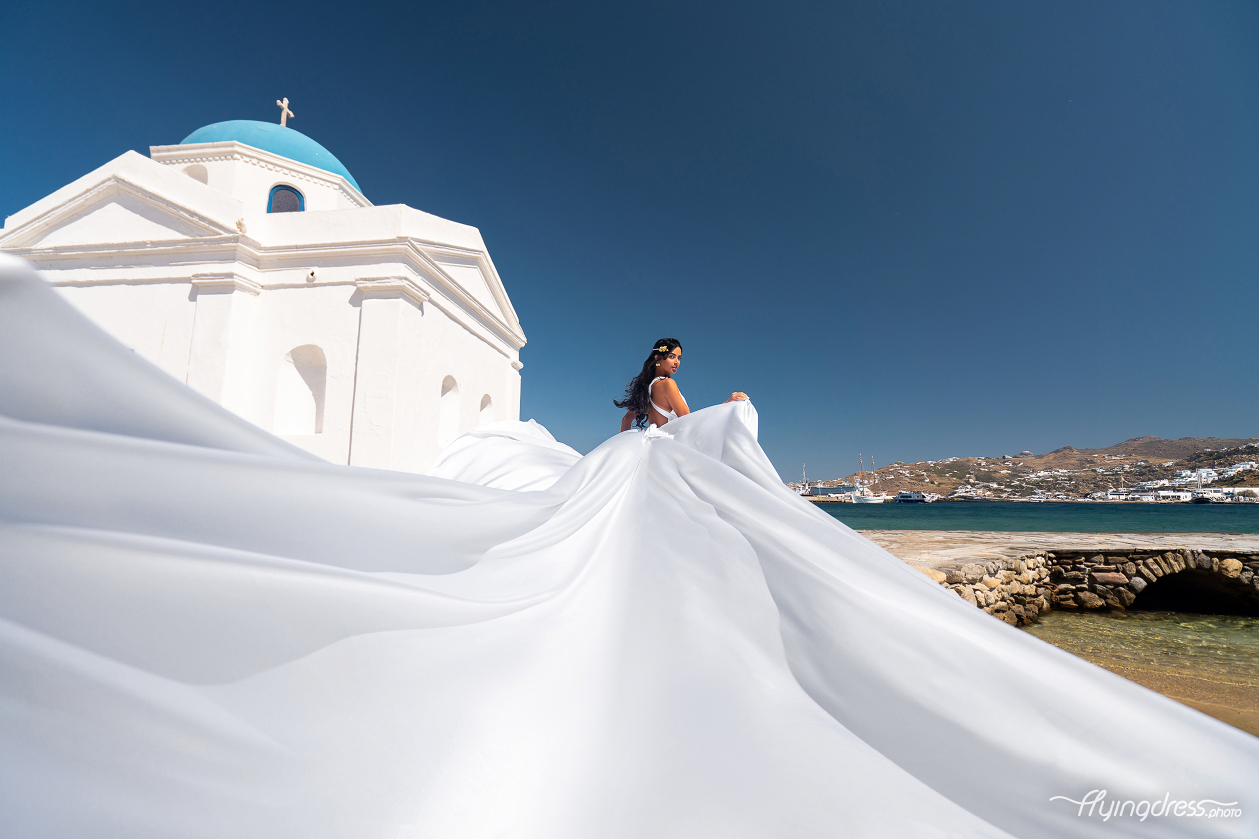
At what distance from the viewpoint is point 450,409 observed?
28.5ft

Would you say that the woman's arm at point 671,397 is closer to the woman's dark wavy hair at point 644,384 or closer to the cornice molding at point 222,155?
the woman's dark wavy hair at point 644,384

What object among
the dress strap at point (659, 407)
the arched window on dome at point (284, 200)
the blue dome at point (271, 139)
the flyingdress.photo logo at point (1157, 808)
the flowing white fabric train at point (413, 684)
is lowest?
the flyingdress.photo logo at point (1157, 808)

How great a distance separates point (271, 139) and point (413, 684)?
14.2 m

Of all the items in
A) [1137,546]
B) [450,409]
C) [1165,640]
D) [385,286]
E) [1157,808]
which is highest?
[385,286]

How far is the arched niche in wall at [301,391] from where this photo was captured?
7.63m

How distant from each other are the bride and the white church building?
16.8 feet

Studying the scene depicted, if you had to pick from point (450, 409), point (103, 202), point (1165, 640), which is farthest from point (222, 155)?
point (1165, 640)

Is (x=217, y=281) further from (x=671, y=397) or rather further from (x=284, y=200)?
(x=671, y=397)

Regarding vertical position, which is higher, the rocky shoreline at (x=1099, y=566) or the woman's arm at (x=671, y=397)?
the woman's arm at (x=671, y=397)

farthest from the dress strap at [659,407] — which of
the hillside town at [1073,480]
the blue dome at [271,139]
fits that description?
the hillside town at [1073,480]

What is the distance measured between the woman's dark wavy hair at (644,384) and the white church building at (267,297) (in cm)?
513

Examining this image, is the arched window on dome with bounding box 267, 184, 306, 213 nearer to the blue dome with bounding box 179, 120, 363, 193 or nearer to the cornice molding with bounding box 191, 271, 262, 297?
the blue dome with bounding box 179, 120, 363, 193

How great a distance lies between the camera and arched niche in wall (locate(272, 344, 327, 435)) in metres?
7.63

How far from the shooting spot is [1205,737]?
3.37 feet
